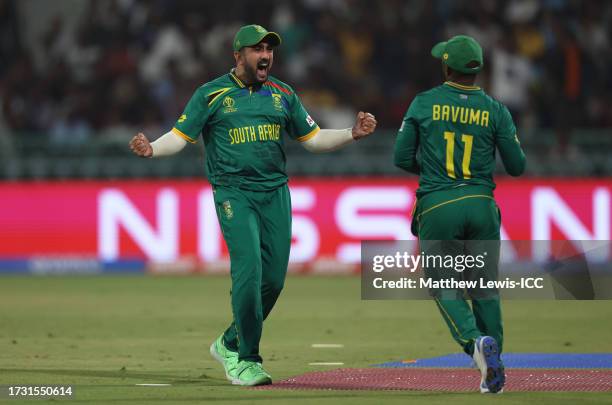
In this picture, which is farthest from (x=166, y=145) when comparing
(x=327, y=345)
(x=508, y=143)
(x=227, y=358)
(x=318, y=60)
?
(x=318, y=60)

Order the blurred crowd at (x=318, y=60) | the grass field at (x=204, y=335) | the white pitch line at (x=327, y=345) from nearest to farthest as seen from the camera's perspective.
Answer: the grass field at (x=204, y=335), the white pitch line at (x=327, y=345), the blurred crowd at (x=318, y=60)

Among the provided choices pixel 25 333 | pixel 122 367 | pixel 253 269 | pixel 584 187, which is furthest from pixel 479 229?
pixel 584 187

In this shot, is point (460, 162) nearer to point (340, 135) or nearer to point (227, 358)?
point (340, 135)

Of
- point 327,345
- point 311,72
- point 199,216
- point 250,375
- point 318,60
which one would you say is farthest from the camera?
point 318,60

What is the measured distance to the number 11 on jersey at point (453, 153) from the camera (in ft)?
28.8

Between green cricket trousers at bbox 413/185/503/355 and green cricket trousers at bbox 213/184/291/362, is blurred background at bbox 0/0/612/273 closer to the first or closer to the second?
green cricket trousers at bbox 213/184/291/362

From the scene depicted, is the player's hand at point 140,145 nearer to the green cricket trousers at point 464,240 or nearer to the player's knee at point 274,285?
the player's knee at point 274,285

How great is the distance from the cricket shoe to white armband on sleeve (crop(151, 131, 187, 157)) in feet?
8.50

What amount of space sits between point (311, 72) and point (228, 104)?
12428mm

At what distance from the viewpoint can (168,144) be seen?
9.44m

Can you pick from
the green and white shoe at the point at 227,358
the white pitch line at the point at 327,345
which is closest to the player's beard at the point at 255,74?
the green and white shoe at the point at 227,358

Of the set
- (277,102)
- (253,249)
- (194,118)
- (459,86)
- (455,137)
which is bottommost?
(253,249)

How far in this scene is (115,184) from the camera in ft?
68.4

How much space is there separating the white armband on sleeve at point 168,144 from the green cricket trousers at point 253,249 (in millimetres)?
403
